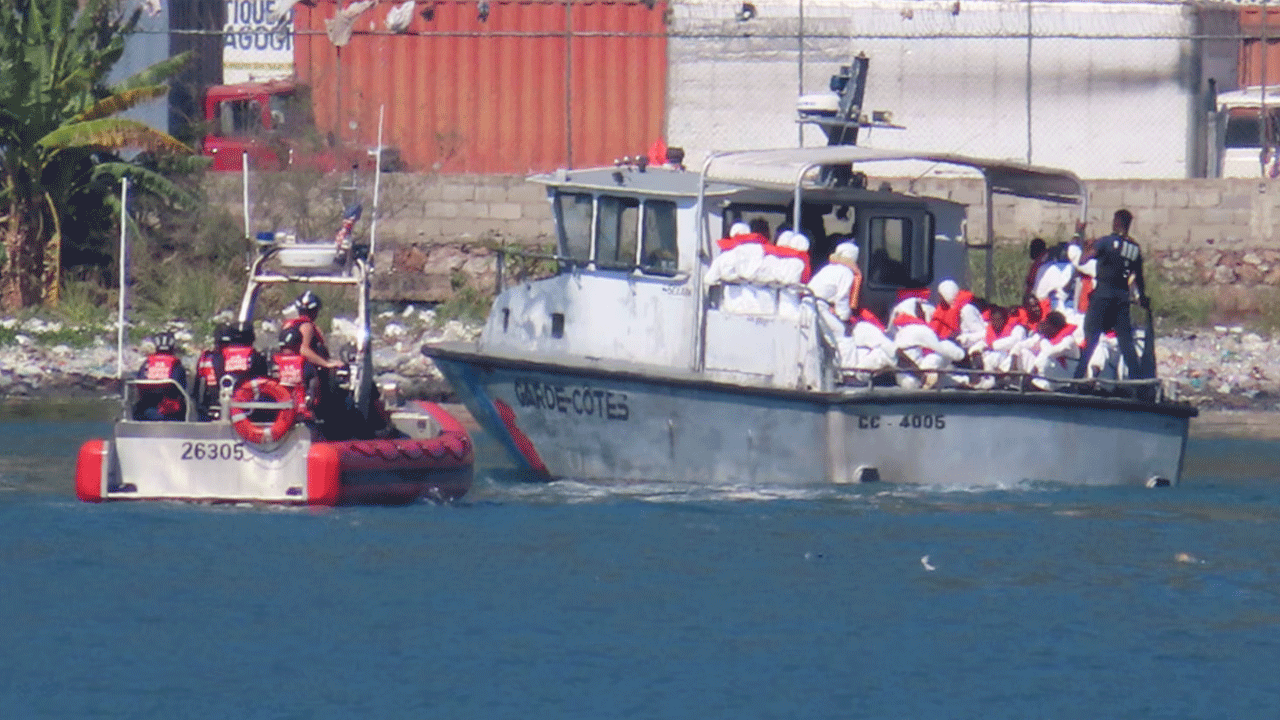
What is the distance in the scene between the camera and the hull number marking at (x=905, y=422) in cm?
1516

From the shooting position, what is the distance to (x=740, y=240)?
1583 centimetres

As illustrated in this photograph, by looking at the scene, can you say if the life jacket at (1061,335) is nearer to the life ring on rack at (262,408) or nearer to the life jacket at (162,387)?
the life ring on rack at (262,408)

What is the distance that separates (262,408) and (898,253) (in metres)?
5.18

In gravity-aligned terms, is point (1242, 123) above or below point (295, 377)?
above

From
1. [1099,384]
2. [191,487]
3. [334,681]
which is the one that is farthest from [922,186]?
[334,681]

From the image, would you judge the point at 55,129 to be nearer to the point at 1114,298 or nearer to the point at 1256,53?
the point at 1114,298

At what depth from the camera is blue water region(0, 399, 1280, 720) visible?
10.7m

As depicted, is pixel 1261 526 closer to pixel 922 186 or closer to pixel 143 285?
pixel 922 186

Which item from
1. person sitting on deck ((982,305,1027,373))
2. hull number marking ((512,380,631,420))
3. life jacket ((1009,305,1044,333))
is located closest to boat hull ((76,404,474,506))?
hull number marking ((512,380,631,420))

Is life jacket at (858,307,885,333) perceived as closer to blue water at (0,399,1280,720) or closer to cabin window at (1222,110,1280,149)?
blue water at (0,399,1280,720)

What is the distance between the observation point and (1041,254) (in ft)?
55.3

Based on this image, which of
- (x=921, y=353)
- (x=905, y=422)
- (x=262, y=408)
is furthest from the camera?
(x=921, y=353)

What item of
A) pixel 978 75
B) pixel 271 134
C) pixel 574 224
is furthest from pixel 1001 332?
pixel 271 134

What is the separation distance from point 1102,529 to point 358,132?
1402 centimetres
